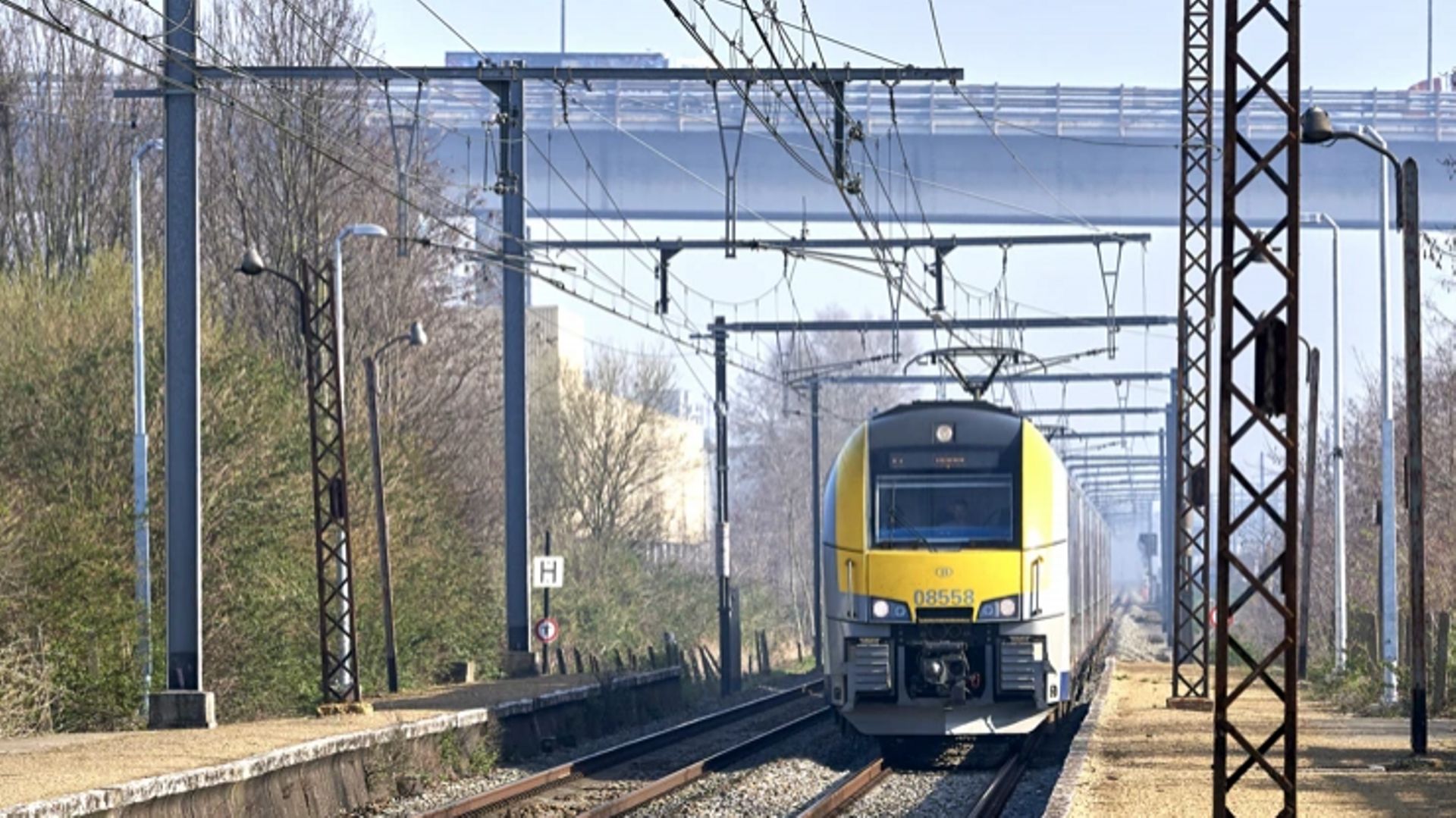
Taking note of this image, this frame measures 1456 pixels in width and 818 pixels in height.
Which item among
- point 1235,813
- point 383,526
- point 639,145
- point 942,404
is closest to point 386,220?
point 639,145

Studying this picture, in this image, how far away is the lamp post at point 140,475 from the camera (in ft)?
90.4

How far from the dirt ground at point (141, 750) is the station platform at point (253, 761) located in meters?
0.02

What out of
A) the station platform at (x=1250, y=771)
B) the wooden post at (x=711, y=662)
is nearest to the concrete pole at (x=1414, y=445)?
the station platform at (x=1250, y=771)

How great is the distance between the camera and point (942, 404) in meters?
23.2

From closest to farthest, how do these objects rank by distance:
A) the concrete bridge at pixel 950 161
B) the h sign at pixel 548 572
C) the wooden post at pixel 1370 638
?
1. the wooden post at pixel 1370 638
2. the h sign at pixel 548 572
3. the concrete bridge at pixel 950 161

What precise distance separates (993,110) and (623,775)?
2462 centimetres

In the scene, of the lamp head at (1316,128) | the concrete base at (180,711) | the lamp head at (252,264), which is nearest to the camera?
the lamp head at (1316,128)

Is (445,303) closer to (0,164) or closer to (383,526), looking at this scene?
(0,164)

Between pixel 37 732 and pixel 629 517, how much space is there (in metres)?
33.9

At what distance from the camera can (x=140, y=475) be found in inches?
1109

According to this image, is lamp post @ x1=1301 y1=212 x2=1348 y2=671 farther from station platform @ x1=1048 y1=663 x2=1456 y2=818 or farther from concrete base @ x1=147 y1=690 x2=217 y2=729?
concrete base @ x1=147 y1=690 x2=217 y2=729

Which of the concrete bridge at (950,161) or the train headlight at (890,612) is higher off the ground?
the concrete bridge at (950,161)

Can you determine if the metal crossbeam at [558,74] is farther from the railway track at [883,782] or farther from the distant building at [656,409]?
the distant building at [656,409]

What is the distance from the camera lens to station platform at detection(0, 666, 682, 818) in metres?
→ 16.0
